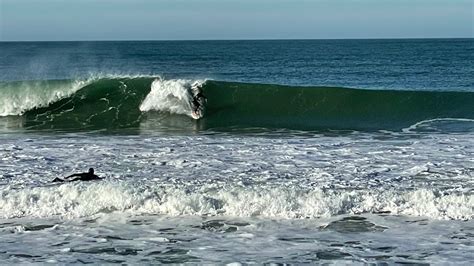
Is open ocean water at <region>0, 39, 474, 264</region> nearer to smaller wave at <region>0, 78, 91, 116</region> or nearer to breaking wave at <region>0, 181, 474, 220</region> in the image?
breaking wave at <region>0, 181, 474, 220</region>

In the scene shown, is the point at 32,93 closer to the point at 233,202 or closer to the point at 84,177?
the point at 84,177

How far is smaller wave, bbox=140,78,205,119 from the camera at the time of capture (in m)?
19.1

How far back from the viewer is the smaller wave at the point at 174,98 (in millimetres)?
19125

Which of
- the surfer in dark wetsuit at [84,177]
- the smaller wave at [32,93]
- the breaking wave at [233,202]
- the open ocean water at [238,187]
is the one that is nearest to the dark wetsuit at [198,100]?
the open ocean water at [238,187]

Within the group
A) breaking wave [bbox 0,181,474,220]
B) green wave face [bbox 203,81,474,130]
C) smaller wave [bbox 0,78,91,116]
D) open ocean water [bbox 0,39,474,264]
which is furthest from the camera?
smaller wave [bbox 0,78,91,116]

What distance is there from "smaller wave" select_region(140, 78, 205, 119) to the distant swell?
27 millimetres

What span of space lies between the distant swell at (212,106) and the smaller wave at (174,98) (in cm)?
3

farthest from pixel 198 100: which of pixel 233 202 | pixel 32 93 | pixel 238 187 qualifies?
pixel 233 202

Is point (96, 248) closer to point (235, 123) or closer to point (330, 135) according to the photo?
point (330, 135)

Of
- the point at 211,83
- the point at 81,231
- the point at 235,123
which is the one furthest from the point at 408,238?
the point at 211,83

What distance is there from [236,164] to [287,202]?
2.56 metres

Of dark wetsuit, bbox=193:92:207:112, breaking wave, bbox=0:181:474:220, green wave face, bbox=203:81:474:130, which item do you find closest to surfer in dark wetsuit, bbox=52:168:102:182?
breaking wave, bbox=0:181:474:220

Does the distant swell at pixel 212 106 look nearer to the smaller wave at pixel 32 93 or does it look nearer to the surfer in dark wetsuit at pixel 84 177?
the smaller wave at pixel 32 93

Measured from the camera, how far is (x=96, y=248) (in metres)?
6.56
